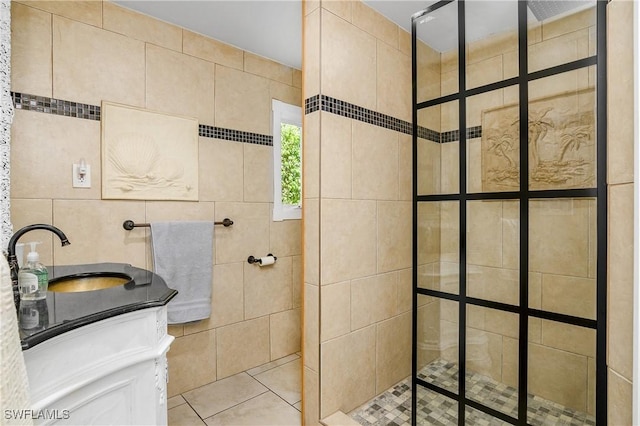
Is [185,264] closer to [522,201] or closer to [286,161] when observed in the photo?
[286,161]

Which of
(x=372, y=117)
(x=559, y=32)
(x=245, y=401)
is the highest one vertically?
(x=559, y=32)

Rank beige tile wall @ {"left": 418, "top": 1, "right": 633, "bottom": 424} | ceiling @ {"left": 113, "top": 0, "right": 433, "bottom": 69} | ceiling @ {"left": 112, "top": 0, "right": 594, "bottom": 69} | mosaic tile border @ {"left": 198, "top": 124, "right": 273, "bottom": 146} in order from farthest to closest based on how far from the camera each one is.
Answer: mosaic tile border @ {"left": 198, "top": 124, "right": 273, "bottom": 146}, ceiling @ {"left": 113, "top": 0, "right": 433, "bottom": 69}, ceiling @ {"left": 112, "top": 0, "right": 594, "bottom": 69}, beige tile wall @ {"left": 418, "top": 1, "right": 633, "bottom": 424}

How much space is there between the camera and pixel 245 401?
197 cm

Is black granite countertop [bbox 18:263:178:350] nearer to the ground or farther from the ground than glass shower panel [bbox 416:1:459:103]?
nearer to the ground

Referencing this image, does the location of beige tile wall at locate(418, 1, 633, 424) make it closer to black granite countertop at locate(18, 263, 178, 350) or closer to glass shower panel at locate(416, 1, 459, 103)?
glass shower panel at locate(416, 1, 459, 103)

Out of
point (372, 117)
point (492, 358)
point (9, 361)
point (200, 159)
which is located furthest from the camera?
point (200, 159)

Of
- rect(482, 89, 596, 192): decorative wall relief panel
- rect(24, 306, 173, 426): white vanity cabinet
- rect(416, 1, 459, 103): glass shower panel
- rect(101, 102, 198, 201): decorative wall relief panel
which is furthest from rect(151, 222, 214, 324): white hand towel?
rect(482, 89, 596, 192): decorative wall relief panel

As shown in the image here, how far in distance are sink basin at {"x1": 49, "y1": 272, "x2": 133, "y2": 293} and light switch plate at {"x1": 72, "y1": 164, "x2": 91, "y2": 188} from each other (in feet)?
1.89

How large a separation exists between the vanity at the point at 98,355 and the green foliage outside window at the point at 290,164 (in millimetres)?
1477

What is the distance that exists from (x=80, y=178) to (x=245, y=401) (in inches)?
59.6

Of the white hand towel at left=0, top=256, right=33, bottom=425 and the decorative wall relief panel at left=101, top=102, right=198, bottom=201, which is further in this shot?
the decorative wall relief panel at left=101, top=102, right=198, bottom=201

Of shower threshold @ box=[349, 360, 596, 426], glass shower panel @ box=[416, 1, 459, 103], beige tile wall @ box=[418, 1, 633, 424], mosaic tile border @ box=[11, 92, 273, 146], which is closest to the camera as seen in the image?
beige tile wall @ box=[418, 1, 633, 424]

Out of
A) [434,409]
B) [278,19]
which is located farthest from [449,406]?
[278,19]

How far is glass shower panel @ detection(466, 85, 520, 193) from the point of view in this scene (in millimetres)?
1283
